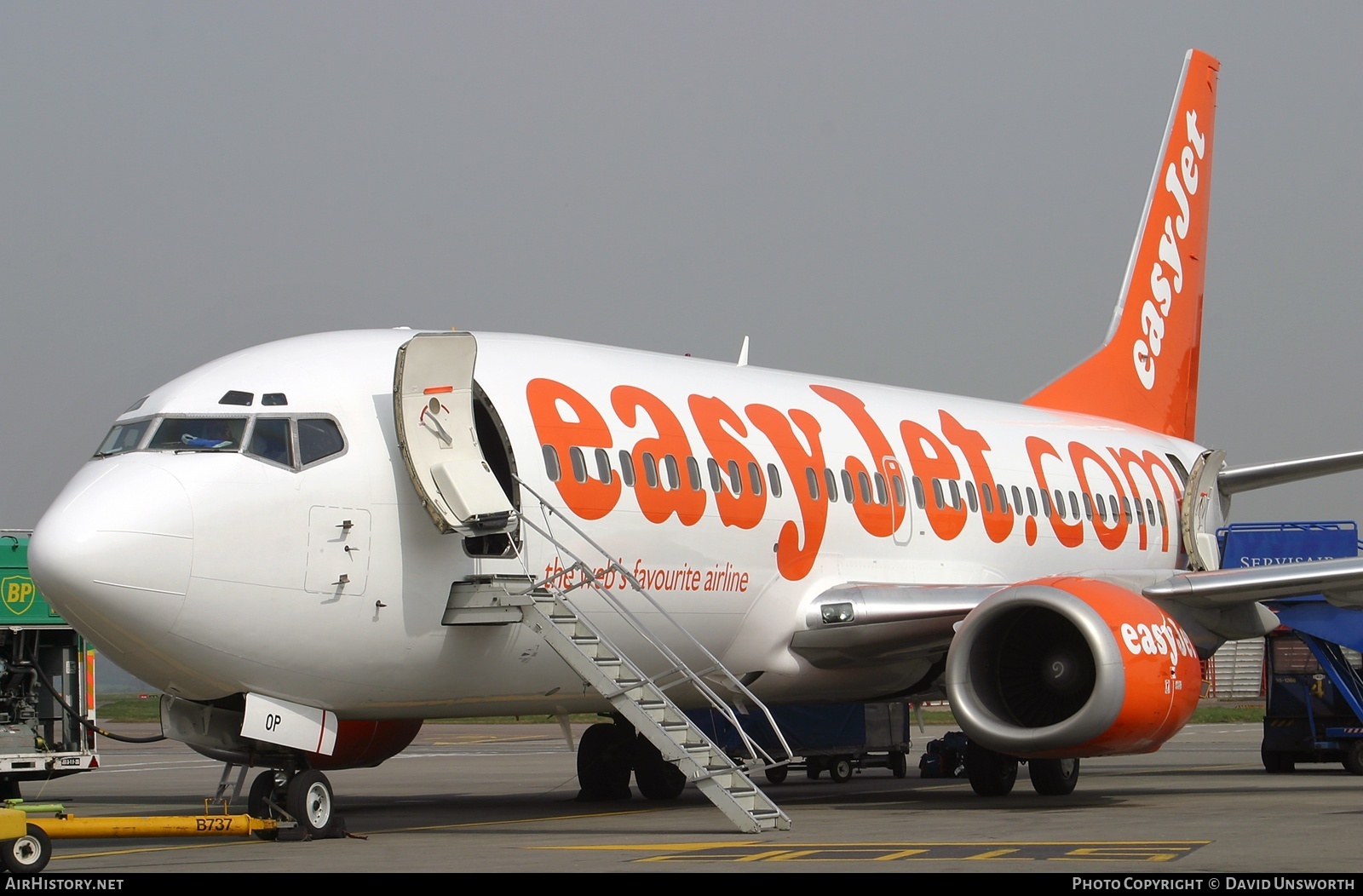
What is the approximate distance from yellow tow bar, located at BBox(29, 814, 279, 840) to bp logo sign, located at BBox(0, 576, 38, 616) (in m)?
6.15

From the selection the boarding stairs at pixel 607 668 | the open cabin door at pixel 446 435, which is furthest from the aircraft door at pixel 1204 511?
the open cabin door at pixel 446 435

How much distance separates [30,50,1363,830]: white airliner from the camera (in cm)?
1239

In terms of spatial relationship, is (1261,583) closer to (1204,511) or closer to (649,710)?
(649,710)

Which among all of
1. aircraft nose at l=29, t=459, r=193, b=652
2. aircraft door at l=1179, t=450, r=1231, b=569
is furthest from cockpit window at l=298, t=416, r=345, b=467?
aircraft door at l=1179, t=450, r=1231, b=569

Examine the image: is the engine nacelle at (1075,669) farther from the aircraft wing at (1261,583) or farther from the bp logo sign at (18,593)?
the bp logo sign at (18,593)

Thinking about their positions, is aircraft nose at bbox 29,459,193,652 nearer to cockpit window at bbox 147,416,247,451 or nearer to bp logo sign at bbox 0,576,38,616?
cockpit window at bbox 147,416,247,451

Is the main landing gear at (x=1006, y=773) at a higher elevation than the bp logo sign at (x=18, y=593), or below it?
below

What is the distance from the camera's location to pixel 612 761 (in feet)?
62.4

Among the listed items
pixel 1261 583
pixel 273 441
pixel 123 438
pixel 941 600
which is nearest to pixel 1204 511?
pixel 1261 583

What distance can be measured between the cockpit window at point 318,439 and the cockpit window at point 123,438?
45.6 inches

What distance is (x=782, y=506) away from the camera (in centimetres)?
1698

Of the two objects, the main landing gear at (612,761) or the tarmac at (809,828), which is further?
the main landing gear at (612,761)

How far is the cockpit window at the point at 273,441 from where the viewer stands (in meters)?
12.8
